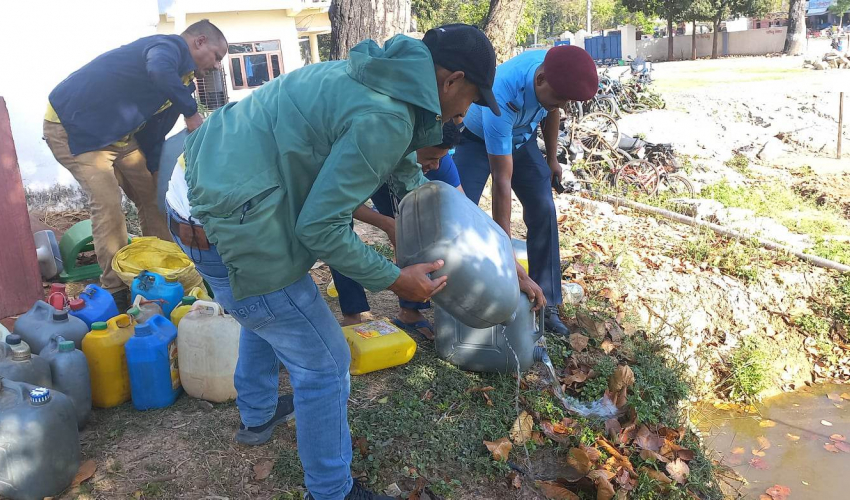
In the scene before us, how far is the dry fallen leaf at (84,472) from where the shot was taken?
258 cm

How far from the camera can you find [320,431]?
2178mm

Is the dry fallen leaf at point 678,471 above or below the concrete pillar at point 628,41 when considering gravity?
below

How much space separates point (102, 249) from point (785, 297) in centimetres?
579

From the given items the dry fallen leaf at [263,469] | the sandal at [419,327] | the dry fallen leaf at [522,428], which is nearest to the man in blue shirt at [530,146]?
the dry fallen leaf at [522,428]

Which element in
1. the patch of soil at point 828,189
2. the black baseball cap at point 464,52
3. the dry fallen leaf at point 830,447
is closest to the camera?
the black baseball cap at point 464,52

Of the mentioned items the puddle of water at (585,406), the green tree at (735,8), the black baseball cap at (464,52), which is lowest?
the puddle of water at (585,406)

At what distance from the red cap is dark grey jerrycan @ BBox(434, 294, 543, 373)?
1055 millimetres

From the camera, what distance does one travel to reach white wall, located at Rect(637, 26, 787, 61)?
33.7m

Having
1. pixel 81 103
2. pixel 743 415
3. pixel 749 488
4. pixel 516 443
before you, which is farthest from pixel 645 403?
pixel 81 103

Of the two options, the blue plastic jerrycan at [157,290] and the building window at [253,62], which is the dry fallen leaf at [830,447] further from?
the building window at [253,62]

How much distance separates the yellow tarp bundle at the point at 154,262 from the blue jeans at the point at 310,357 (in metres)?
1.85

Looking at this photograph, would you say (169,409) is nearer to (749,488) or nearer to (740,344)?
(749,488)

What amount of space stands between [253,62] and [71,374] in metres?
20.8

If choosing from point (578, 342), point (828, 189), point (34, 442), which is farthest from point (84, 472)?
point (828, 189)
